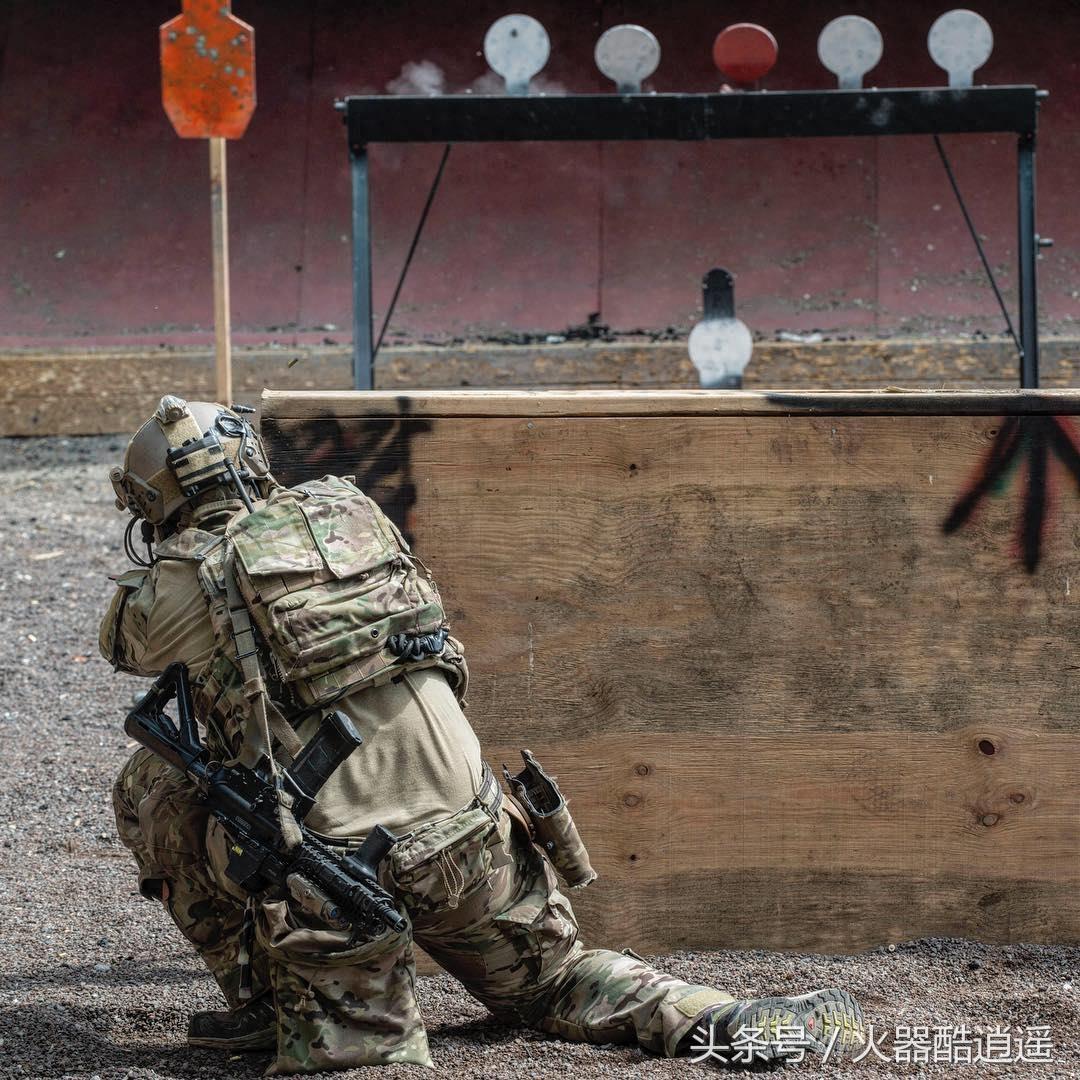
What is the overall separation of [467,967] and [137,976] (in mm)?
959

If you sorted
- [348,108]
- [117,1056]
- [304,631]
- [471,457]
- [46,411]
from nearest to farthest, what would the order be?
[304,631], [117,1056], [471,457], [348,108], [46,411]

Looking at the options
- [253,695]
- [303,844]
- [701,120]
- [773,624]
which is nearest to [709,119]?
[701,120]

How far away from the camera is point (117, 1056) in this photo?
2785 millimetres

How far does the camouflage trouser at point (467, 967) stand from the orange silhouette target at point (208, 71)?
408 centimetres

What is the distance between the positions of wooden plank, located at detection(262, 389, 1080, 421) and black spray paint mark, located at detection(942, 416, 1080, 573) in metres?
0.03

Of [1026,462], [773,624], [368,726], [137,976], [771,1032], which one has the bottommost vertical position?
[137,976]

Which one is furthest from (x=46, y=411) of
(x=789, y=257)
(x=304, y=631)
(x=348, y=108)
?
(x=304, y=631)

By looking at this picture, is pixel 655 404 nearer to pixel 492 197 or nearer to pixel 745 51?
pixel 745 51

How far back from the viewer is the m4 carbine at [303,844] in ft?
8.27

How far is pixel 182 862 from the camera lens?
2812 mm

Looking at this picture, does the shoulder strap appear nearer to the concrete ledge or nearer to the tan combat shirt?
the tan combat shirt

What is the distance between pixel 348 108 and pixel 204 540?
9.87 ft

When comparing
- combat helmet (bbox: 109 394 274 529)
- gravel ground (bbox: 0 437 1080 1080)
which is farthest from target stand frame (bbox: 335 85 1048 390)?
combat helmet (bbox: 109 394 274 529)

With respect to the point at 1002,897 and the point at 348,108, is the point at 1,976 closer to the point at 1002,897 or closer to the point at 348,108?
the point at 1002,897
